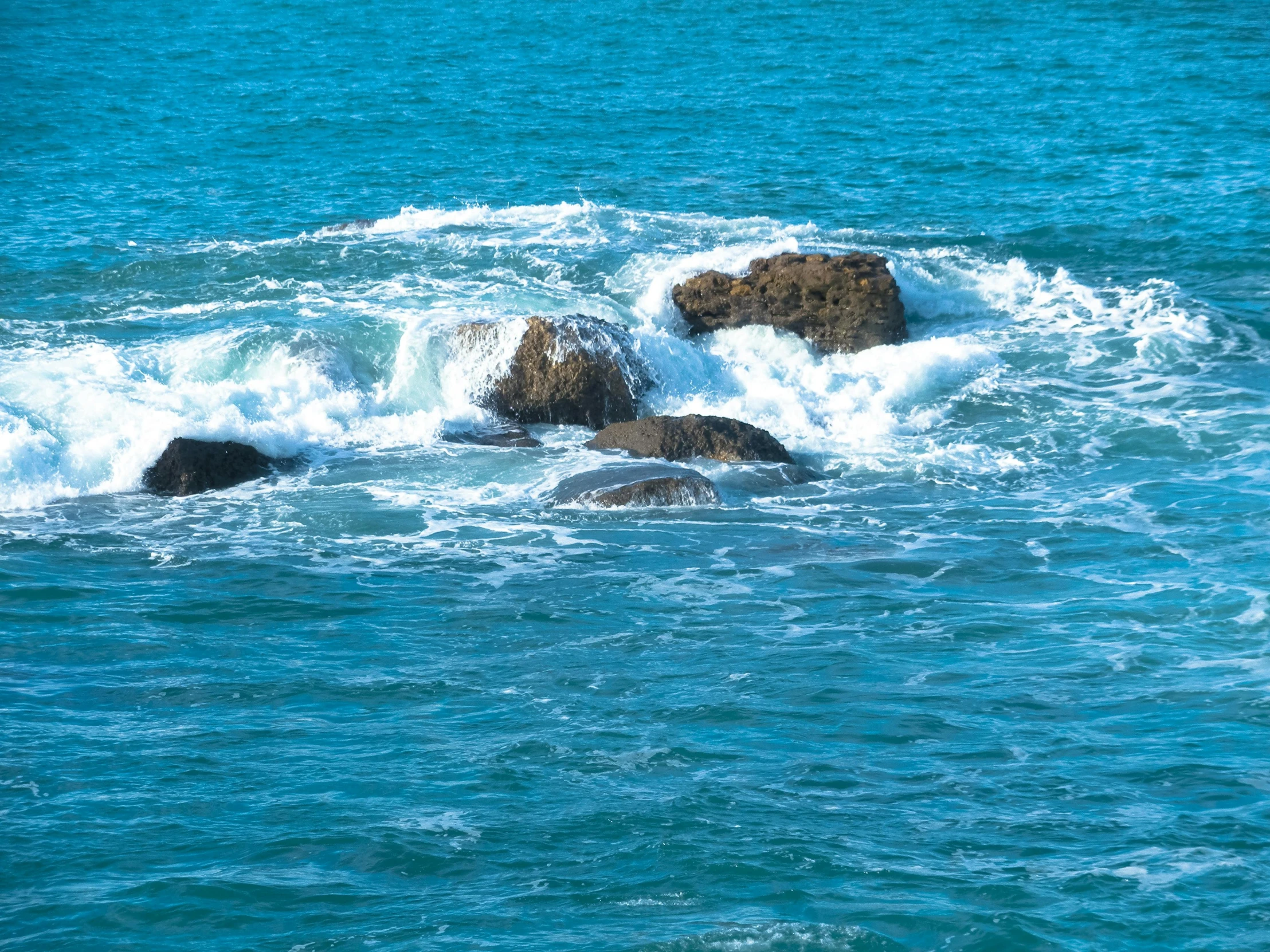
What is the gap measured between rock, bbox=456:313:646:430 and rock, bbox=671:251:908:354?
2236mm

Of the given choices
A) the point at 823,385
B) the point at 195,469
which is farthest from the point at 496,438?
the point at 823,385

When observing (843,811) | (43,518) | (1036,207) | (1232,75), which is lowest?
(843,811)

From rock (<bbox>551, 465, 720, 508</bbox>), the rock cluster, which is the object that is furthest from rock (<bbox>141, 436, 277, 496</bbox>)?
rock (<bbox>551, 465, 720, 508</bbox>)

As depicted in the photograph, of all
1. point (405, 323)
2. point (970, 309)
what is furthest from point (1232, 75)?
point (405, 323)

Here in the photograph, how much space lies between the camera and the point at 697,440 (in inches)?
513

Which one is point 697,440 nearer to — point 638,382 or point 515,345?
point 638,382

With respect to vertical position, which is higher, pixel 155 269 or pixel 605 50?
pixel 605 50

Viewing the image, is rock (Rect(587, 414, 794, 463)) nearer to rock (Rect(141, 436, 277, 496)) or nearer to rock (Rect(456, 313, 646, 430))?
rock (Rect(456, 313, 646, 430))

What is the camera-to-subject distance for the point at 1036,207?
68.5 ft

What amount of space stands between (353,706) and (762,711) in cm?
225

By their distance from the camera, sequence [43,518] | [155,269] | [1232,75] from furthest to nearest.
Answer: [1232,75] < [155,269] < [43,518]

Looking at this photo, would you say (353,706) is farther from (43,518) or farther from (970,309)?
(970,309)

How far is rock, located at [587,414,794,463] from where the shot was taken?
12969mm

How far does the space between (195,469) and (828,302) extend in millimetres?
7265
